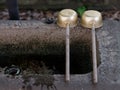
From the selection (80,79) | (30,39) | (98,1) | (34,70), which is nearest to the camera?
(80,79)

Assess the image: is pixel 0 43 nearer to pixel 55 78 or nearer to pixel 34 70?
pixel 34 70

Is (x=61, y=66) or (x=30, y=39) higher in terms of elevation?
(x=30, y=39)

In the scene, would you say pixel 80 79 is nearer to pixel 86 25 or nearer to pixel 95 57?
pixel 95 57

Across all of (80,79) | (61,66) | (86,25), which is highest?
(86,25)

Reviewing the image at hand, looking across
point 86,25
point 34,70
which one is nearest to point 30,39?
point 34,70

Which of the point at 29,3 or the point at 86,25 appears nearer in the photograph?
the point at 86,25

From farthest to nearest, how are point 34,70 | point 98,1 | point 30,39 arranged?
point 98,1, point 30,39, point 34,70

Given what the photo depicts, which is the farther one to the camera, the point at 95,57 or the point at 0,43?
the point at 0,43

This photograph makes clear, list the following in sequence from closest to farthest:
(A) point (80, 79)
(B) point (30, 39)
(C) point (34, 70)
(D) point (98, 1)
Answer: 1. (A) point (80, 79)
2. (C) point (34, 70)
3. (B) point (30, 39)
4. (D) point (98, 1)

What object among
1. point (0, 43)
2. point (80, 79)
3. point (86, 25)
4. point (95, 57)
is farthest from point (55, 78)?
point (0, 43)
